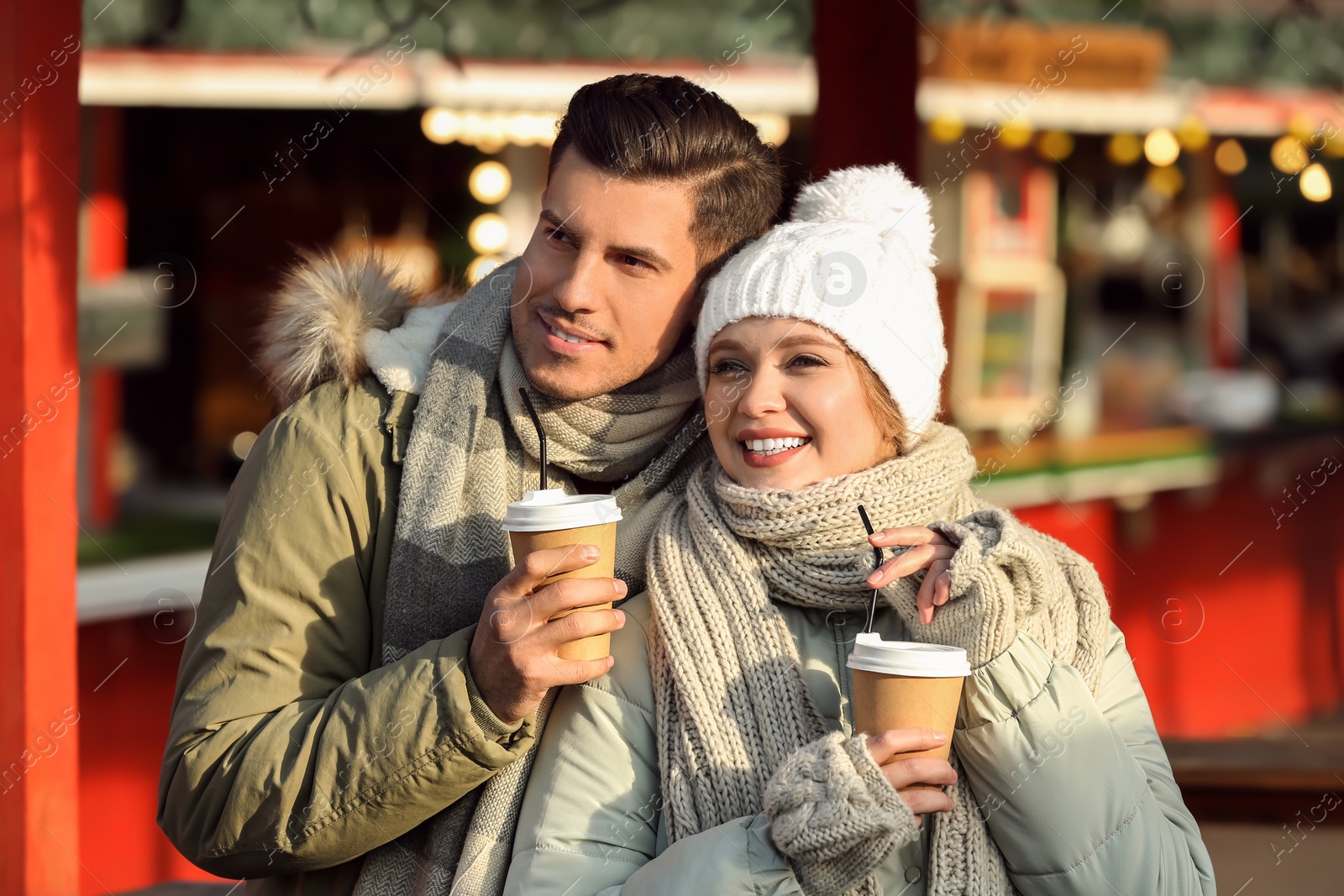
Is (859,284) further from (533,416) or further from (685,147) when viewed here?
(533,416)

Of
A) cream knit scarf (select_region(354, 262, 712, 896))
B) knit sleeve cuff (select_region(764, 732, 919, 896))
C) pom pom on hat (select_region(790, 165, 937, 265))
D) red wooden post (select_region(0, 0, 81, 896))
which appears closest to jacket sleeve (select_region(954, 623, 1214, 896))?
knit sleeve cuff (select_region(764, 732, 919, 896))

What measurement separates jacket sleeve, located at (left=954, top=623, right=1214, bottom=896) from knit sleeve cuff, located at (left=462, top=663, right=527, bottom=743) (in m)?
0.80

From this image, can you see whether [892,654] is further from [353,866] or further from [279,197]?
[279,197]

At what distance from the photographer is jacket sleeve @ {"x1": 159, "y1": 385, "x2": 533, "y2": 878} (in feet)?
7.20

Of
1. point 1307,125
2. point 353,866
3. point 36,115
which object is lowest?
point 353,866

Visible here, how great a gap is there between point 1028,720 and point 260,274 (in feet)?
21.3

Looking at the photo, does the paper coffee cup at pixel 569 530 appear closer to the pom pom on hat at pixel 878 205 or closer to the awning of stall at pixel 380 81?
the pom pom on hat at pixel 878 205

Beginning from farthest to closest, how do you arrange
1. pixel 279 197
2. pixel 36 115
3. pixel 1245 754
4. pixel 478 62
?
pixel 279 197 → pixel 478 62 → pixel 1245 754 → pixel 36 115

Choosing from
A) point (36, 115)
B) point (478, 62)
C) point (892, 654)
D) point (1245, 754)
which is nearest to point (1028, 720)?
point (892, 654)

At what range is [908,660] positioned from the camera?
1949mm

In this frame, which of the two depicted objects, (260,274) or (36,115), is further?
(260,274)

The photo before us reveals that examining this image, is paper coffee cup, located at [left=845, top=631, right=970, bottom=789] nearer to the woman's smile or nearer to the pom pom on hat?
the woman's smile

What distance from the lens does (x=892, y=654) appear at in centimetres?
196

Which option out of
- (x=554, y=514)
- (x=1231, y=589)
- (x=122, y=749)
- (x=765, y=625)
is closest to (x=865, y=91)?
(x=765, y=625)
